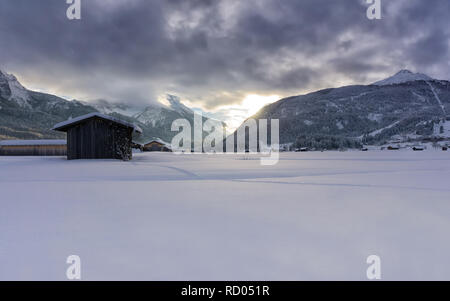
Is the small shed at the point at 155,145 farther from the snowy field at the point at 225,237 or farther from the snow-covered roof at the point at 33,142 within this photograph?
the snowy field at the point at 225,237

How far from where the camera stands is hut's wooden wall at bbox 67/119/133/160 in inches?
691

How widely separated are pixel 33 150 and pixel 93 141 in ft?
89.0

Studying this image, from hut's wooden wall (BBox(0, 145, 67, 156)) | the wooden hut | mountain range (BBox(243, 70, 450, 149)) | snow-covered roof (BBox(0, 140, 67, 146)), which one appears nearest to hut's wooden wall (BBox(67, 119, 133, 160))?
the wooden hut

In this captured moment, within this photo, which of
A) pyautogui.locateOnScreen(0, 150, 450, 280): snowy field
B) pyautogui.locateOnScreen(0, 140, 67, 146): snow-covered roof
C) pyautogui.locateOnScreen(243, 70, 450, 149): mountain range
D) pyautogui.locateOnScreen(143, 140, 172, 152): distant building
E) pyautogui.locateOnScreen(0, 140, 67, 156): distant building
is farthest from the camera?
pyautogui.locateOnScreen(243, 70, 450, 149): mountain range

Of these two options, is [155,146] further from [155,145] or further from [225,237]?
[225,237]

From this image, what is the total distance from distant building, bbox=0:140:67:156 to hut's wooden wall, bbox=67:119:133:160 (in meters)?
21.3

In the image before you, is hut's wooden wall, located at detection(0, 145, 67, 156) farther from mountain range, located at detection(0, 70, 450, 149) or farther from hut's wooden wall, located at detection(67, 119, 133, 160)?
mountain range, located at detection(0, 70, 450, 149)

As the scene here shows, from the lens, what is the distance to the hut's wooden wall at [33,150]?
3397cm

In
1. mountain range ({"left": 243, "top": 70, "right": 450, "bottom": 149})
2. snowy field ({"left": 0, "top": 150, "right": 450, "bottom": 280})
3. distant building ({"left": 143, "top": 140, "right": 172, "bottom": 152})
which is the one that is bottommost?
snowy field ({"left": 0, "top": 150, "right": 450, "bottom": 280})

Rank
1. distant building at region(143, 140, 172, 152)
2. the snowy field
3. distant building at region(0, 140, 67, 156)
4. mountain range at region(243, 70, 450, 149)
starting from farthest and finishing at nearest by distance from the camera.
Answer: mountain range at region(243, 70, 450, 149), distant building at region(143, 140, 172, 152), distant building at region(0, 140, 67, 156), the snowy field

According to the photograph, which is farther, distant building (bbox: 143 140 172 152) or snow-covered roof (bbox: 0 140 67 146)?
distant building (bbox: 143 140 172 152)

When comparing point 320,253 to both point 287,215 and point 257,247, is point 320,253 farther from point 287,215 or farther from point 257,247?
point 287,215
